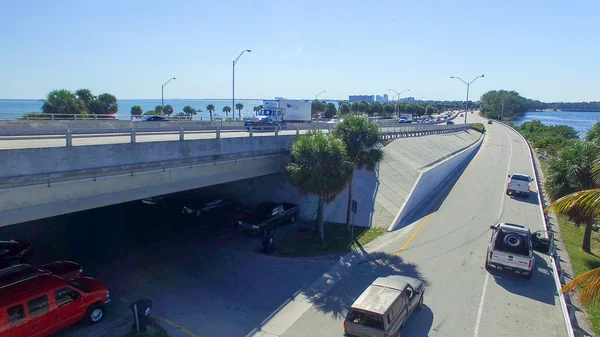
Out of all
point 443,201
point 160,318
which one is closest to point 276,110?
point 443,201

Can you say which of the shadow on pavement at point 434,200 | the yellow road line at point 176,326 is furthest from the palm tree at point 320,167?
the yellow road line at point 176,326

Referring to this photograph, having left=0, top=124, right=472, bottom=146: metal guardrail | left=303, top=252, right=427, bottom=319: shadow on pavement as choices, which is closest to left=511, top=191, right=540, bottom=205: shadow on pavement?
left=0, top=124, right=472, bottom=146: metal guardrail

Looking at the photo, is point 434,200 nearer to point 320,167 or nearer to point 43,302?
point 320,167

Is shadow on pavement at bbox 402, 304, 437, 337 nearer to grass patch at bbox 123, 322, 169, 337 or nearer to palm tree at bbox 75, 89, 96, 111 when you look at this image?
grass patch at bbox 123, 322, 169, 337

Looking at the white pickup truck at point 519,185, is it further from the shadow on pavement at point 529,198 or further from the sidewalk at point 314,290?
the sidewalk at point 314,290

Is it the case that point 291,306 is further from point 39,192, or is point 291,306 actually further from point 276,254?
point 39,192
